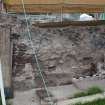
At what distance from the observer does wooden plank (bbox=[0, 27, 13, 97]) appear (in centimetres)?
543

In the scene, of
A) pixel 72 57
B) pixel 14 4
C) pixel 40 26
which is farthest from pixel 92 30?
pixel 14 4

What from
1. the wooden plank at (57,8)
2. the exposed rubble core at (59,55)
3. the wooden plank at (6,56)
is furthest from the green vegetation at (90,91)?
the wooden plank at (57,8)

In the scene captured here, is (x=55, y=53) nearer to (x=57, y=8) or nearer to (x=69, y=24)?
(x=69, y=24)

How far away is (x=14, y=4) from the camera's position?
4445mm

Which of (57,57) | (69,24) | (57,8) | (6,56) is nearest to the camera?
(57,8)

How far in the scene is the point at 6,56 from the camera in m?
5.46

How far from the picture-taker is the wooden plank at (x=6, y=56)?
5.43 metres

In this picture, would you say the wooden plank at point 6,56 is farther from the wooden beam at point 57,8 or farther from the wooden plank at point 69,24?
the wooden beam at point 57,8

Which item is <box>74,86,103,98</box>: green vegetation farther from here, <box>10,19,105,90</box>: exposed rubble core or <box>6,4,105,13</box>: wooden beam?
<box>6,4,105,13</box>: wooden beam

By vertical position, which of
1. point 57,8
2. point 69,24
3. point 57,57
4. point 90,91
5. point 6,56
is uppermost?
point 57,8

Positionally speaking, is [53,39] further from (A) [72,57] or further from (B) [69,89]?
(B) [69,89]

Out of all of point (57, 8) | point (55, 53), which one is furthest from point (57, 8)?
point (55, 53)

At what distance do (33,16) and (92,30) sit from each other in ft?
4.88

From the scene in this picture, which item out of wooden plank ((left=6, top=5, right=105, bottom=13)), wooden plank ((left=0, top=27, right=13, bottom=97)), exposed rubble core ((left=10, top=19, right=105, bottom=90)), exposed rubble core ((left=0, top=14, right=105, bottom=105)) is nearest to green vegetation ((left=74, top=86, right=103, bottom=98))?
exposed rubble core ((left=0, top=14, right=105, bottom=105))
